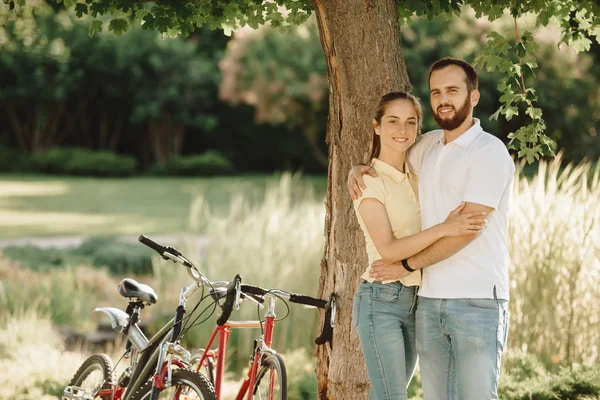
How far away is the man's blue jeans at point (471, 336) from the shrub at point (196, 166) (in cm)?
2537

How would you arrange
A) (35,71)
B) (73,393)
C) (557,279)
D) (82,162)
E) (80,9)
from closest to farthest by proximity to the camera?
(80,9)
(73,393)
(557,279)
(35,71)
(82,162)

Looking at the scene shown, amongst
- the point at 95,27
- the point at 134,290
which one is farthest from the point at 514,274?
the point at 95,27

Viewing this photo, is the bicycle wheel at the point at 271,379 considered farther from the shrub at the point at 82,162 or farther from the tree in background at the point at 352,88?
the shrub at the point at 82,162

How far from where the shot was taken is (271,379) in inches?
146

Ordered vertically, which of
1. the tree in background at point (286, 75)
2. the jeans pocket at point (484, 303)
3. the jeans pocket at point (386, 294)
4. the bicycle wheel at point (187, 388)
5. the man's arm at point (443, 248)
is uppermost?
the tree in background at point (286, 75)

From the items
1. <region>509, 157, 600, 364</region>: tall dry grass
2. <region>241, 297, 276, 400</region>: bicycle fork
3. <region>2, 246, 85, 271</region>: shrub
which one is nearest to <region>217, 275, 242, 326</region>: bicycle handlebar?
<region>241, 297, 276, 400</region>: bicycle fork

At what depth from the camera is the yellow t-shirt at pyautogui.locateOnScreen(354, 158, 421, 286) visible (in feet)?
10.8

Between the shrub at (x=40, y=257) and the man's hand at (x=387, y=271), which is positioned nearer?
the man's hand at (x=387, y=271)

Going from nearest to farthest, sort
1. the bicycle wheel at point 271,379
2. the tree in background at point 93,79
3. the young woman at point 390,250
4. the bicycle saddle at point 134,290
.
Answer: the young woman at point 390,250, the bicycle wheel at point 271,379, the bicycle saddle at point 134,290, the tree in background at point 93,79

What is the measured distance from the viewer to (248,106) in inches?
1160

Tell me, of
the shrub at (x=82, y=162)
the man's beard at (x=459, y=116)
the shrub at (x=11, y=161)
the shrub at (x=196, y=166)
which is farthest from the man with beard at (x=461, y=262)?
the shrub at (x=11, y=161)

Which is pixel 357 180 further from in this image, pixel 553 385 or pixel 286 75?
pixel 286 75

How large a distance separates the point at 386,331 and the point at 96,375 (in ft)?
7.49

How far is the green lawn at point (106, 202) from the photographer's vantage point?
57.4 ft
